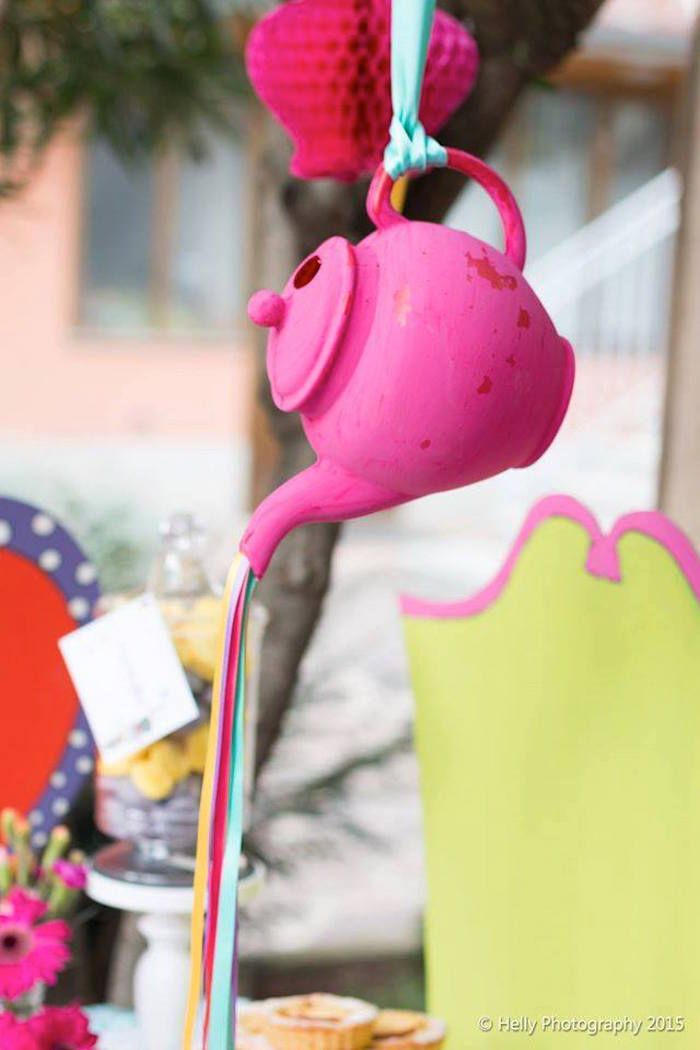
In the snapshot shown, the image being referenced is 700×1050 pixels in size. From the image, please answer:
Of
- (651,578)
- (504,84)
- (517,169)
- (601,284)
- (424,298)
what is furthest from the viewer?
(517,169)

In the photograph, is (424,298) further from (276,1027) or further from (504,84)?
(504,84)

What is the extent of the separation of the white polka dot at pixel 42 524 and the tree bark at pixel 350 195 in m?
0.40

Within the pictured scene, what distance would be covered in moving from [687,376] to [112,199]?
4.28 meters

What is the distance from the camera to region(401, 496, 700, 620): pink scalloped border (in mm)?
737

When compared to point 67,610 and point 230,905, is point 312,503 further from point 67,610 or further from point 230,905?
point 67,610

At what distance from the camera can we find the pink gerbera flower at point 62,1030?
2.34 ft

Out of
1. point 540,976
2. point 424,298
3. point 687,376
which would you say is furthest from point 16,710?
point 687,376

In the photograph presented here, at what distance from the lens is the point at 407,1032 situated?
854mm

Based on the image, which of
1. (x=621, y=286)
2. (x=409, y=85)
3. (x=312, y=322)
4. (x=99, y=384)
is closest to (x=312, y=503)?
(x=312, y=322)

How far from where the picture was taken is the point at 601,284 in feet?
15.2

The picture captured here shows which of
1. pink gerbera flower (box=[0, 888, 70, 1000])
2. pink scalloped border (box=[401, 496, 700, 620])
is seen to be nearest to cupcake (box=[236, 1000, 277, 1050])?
pink gerbera flower (box=[0, 888, 70, 1000])

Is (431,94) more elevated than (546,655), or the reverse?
(431,94)

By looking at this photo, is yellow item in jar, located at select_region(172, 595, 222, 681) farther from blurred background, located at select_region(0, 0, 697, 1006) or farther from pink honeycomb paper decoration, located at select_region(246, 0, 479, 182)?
blurred background, located at select_region(0, 0, 697, 1006)

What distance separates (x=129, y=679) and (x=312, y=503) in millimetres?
266
